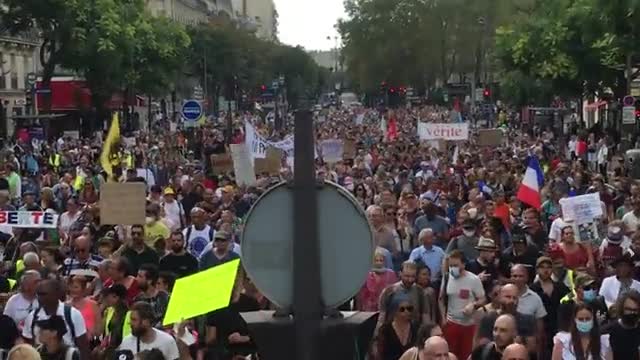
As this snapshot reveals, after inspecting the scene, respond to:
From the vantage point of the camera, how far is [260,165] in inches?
988

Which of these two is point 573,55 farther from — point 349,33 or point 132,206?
point 349,33

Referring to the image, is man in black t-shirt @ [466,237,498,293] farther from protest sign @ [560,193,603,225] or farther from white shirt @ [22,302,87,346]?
white shirt @ [22,302,87,346]

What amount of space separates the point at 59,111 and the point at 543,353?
183ft

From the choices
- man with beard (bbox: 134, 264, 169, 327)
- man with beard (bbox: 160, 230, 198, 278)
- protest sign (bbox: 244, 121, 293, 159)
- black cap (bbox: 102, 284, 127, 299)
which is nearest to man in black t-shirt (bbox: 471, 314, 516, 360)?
man with beard (bbox: 134, 264, 169, 327)

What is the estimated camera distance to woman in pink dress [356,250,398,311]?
11.5 metres

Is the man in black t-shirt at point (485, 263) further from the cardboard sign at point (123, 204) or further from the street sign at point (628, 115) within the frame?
the street sign at point (628, 115)

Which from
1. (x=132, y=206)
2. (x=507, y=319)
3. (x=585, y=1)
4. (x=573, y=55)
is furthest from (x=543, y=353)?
(x=573, y=55)

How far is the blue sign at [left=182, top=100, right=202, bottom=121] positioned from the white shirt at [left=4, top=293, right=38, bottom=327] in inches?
785

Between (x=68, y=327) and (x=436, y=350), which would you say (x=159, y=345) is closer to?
(x=68, y=327)

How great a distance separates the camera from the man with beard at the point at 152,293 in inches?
402

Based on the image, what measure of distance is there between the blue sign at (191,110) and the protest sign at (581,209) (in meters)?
16.5

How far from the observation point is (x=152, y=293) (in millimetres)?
10578

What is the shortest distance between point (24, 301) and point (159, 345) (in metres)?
1.98

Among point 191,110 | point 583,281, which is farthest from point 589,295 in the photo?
point 191,110
